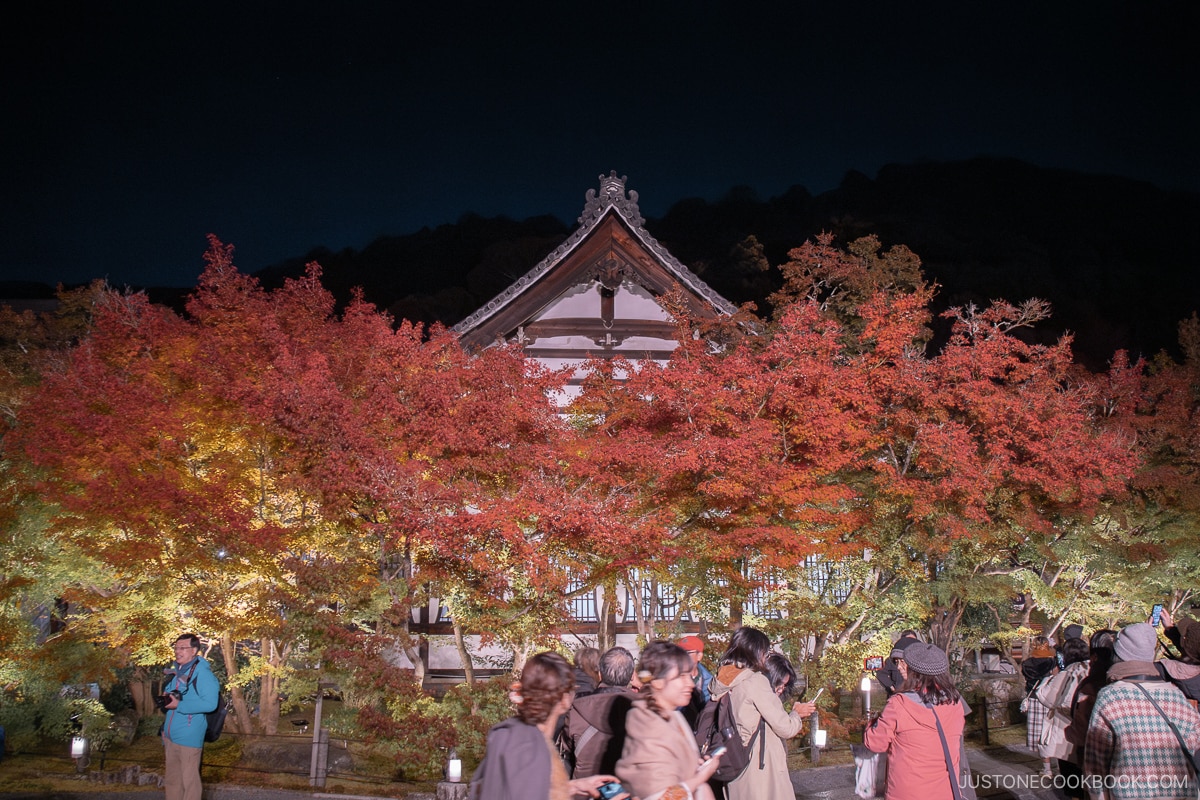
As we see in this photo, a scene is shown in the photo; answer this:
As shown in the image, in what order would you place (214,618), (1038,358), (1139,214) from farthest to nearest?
(1139,214), (1038,358), (214,618)

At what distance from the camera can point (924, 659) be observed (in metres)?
4.57

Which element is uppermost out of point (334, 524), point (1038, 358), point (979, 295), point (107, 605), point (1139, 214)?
point (1139, 214)

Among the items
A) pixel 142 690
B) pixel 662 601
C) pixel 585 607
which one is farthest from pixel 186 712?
pixel 662 601

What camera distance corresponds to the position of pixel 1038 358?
14.6 m

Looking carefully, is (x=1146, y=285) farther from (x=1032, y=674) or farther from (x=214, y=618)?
(x=214, y=618)

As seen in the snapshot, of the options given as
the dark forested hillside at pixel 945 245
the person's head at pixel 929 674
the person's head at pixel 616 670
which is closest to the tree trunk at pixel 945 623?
the person's head at pixel 929 674

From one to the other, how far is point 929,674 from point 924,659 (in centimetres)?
10

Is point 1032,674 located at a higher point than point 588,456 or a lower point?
lower

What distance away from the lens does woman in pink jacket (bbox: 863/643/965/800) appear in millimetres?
4566

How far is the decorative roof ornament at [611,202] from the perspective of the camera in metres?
16.5

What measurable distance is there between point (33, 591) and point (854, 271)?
50.1 ft

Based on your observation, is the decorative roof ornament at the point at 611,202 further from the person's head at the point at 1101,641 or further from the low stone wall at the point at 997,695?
the person's head at the point at 1101,641

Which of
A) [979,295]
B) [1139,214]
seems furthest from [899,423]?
[1139,214]

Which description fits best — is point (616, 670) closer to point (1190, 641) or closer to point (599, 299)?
point (1190, 641)
